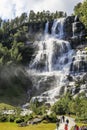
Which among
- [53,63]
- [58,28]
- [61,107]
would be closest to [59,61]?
[53,63]

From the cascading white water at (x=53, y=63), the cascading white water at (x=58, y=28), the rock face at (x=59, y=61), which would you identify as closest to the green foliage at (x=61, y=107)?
the rock face at (x=59, y=61)

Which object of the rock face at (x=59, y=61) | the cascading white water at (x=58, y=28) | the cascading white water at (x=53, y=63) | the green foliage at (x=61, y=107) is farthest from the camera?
the cascading white water at (x=58, y=28)

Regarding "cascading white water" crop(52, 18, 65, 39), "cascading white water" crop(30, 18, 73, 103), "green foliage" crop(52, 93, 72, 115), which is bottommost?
"green foliage" crop(52, 93, 72, 115)

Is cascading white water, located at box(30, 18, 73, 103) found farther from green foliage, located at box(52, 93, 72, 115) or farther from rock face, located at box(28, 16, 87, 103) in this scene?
green foliage, located at box(52, 93, 72, 115)

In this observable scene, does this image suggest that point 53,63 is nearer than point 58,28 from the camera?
Yes

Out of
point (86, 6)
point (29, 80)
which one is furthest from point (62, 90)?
point (86, 6)

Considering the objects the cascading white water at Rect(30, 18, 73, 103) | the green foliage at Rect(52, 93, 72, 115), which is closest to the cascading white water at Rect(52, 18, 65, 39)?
the cascading white water at Rect(30, 18, 73, 103)

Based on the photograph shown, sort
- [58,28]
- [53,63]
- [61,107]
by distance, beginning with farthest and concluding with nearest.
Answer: [58,28] < [53,63] < [61,107]

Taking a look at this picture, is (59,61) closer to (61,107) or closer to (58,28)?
(58,28)

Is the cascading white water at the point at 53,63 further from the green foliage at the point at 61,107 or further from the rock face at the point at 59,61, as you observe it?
the green foliage at the point at 61,107

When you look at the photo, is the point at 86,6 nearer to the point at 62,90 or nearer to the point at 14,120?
the point at 14,120

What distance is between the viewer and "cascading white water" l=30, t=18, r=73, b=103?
421 feet

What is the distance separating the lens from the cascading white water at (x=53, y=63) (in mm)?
128250

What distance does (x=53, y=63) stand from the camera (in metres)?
139
